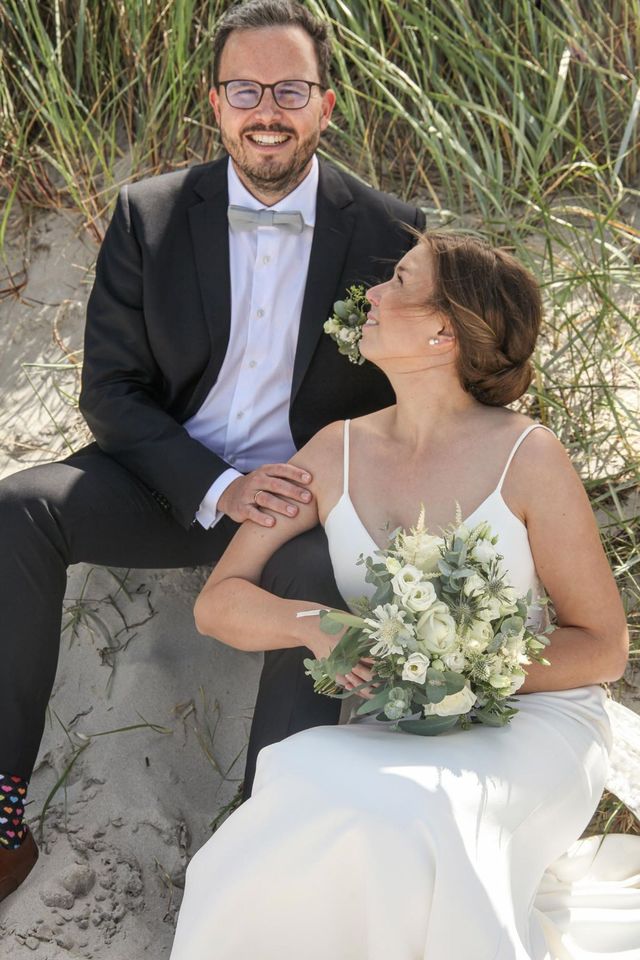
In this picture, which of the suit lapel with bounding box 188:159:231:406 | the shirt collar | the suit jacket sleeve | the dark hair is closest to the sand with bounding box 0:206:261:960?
the suit jacket sleeve

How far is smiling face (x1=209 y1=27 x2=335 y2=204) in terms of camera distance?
363 centimetres

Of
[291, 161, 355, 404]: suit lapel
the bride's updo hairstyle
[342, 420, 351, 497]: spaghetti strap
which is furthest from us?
[291, 161, 355, 404]: suit lapel

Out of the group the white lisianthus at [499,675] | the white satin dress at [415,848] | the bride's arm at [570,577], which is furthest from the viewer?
the bride's arm at [570,577]

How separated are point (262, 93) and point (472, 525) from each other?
1467 mm

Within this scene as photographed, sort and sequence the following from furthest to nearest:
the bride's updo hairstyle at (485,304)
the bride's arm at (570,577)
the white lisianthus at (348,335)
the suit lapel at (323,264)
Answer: the suit lapel at (323,264), the white lisianthus at (348,335), the bride's updo hairstyle at (485,304), the bride's arm at (570,577)

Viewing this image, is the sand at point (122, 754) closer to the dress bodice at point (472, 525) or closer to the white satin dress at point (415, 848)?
the white satin dress at point (415, 848)

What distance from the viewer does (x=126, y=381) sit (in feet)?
12.1

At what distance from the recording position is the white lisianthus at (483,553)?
8.52 feet

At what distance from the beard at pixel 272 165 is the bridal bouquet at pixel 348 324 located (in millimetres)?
471

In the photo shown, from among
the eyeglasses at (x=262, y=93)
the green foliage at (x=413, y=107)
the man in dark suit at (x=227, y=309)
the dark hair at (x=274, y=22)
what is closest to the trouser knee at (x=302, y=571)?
the man in dark suit at (x=227, y=309)

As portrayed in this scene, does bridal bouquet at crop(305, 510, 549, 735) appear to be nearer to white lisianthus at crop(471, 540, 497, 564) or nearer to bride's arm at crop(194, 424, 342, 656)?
white lisianthus at crop(471, 540, 497, 564)

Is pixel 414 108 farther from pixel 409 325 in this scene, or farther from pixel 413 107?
pixel 409 325

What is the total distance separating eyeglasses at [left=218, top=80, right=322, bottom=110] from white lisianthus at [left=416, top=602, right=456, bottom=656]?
5.79 ft

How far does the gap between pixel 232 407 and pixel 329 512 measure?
0.67 metres
